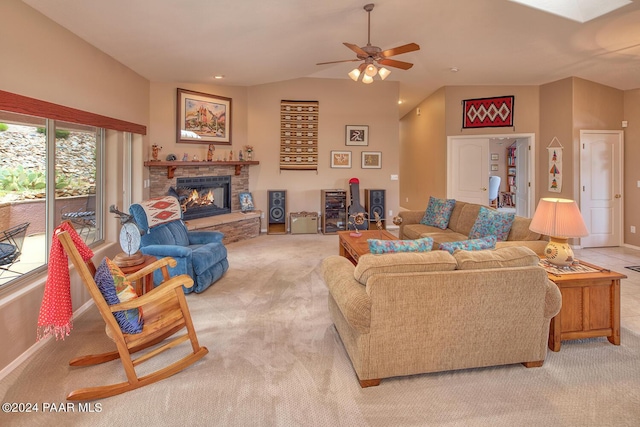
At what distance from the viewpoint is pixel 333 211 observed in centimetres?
733

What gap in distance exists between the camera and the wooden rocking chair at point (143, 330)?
208cm

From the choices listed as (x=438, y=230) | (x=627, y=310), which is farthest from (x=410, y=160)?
(x=627, y=310)

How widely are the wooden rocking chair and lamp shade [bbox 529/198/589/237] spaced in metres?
2.59

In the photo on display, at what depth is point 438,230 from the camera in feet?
16.6

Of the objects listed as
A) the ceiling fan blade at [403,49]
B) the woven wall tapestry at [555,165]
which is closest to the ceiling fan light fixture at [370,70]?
the ceiling fan blade at [403,49]

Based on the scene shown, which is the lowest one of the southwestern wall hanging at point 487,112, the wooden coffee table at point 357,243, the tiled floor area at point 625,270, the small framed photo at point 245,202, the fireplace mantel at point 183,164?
the tiled floor area at point 625,270

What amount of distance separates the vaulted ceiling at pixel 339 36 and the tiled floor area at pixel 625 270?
264cm

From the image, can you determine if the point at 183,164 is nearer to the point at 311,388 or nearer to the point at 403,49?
the point at 403,49

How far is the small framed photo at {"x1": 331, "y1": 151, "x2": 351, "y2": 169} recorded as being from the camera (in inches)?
297

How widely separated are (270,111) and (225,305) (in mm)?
4736

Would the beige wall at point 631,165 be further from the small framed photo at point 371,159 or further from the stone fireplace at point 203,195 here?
the stone fireplace at point 203,195

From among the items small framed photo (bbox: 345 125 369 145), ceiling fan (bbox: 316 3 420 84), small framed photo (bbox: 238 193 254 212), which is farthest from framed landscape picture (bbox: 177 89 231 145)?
ceiling fan (bbox: 316 3 420 84)

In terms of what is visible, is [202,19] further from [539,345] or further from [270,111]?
[539,345]

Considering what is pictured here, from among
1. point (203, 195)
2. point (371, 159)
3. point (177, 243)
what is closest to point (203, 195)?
point (203, 195)
